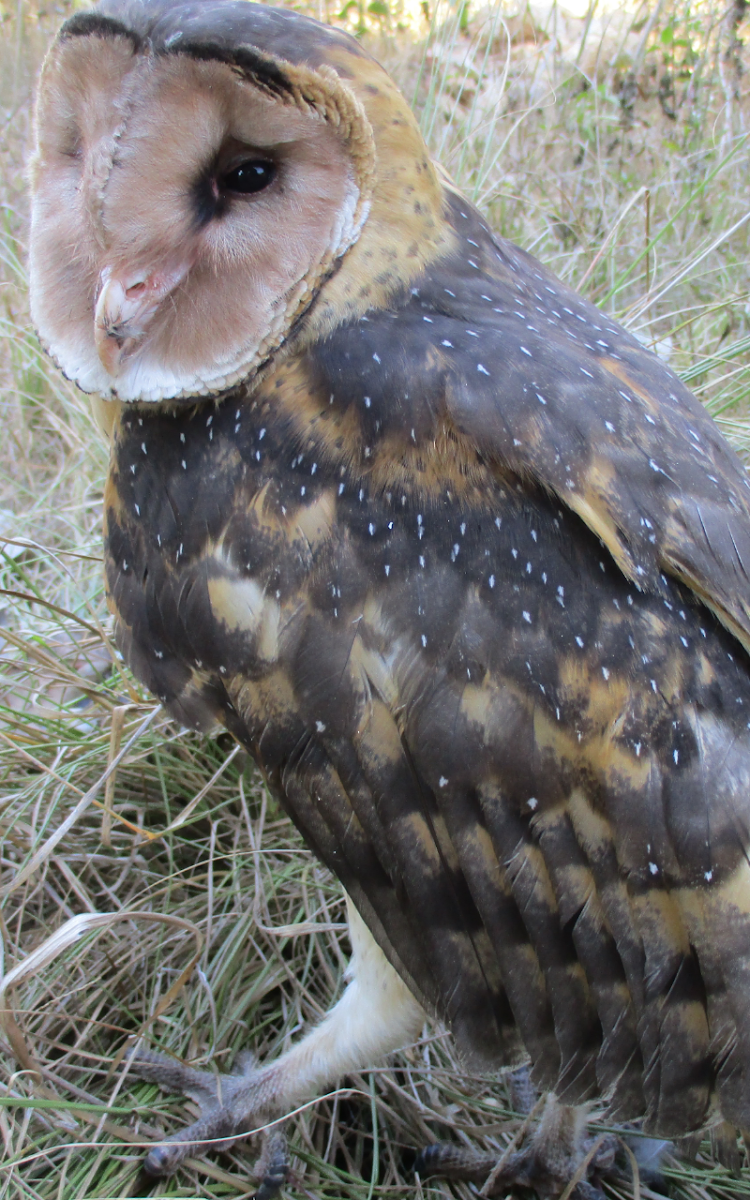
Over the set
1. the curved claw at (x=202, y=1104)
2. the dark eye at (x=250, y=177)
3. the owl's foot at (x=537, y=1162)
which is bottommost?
the curved claw at (x=202, y=1104)

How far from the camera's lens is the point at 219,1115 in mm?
1476

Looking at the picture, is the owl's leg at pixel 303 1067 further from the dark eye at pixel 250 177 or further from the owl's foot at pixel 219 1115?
the dark eye at pixel 250 177

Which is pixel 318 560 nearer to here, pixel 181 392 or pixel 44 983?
pixel 181 392

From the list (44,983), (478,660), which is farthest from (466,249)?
(44,983)

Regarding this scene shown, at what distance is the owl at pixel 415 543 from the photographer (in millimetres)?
990

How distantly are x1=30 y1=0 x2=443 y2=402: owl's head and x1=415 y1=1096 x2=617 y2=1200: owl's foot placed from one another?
134cm

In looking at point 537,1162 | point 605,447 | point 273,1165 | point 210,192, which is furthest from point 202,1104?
point 210,192

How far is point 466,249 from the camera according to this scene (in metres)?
1.17

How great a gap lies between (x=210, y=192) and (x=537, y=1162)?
1.61 meters

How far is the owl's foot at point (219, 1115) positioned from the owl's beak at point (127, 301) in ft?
3.87

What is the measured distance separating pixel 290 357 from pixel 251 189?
7.5 inches

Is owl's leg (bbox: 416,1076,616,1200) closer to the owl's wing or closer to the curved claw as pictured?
the curved claw

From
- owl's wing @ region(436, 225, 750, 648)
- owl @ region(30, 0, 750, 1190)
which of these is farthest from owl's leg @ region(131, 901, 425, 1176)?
owl's wing @ region(436, 225, 750, 648)

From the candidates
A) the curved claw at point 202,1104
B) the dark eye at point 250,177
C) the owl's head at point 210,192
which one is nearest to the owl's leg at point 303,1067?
the curved claw at point 202,1104
